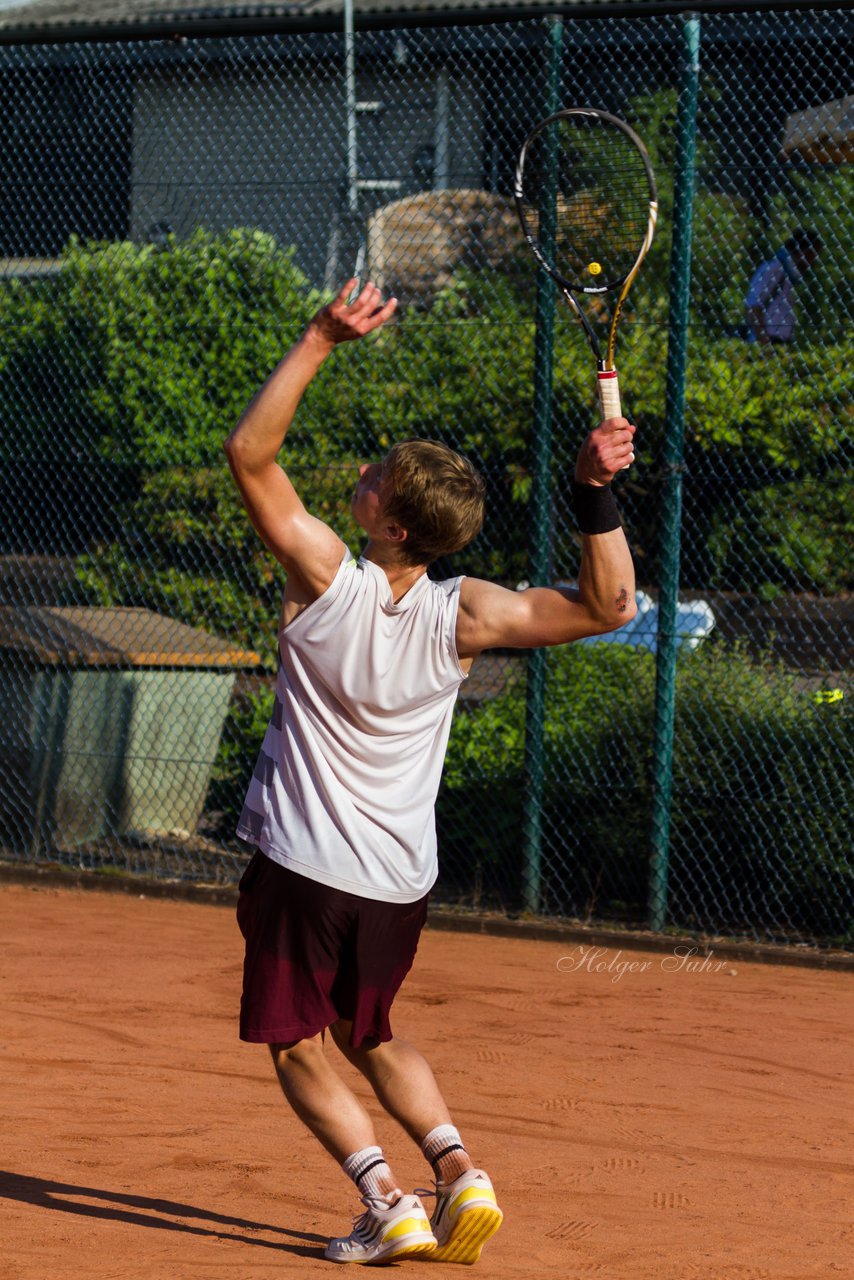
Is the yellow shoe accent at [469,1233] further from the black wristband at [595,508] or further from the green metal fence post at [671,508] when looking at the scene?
the green metal fence post at [671,508]

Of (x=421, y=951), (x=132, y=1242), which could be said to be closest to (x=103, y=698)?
(x=421, y=951)

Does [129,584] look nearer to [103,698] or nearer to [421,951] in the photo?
[103,698]

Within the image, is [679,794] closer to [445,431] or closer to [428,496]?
[445,431]

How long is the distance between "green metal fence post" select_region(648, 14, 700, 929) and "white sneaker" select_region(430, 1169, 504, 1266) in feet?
11.2

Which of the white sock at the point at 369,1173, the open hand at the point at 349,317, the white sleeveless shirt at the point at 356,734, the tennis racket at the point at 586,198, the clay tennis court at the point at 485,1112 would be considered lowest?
the clay tennis court at the point at 485,1112

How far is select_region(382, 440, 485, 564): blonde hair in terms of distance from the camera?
124 inches

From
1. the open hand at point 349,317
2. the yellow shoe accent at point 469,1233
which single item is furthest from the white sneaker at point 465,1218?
the open hand at point 349,317

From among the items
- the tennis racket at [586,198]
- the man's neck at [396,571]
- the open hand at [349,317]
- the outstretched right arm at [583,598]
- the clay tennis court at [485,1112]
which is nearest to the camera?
the open hand at [349,317]

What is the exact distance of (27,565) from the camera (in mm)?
7992

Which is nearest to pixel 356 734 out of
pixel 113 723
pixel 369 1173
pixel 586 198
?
pixel 369 1173

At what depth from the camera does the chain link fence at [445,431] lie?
6.65 meters

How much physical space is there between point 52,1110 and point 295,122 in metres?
5.39

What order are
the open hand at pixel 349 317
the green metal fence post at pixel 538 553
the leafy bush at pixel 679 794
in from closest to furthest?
the open hand at pixel 349 317
the leafy bush at pixel 679 794
the green metal fence post at pixel 538 553

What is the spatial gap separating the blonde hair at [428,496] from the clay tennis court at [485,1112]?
1.46 m
